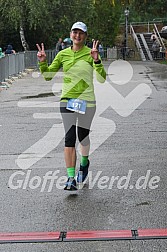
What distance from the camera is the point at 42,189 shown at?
26.1ft

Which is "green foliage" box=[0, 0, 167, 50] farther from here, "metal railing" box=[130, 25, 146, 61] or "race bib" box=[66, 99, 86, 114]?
"race bib" box=[66, 99, 86, 114]

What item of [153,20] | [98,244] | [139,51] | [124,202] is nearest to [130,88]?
[124,202]

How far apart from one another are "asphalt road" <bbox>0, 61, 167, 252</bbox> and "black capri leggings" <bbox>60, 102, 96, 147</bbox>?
2.08 feet

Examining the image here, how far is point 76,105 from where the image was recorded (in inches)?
306

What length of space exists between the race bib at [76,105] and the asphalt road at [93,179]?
38.0 inches

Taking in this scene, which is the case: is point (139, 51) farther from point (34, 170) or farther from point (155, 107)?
point (34, 170)

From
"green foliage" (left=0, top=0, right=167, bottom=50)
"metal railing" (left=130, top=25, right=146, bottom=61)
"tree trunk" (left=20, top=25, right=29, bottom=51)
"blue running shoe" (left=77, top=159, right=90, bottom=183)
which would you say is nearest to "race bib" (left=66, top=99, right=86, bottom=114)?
"blue running shoe" (left=77, top=159, right=90, bottom=183)

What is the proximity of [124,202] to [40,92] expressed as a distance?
16.0 meters

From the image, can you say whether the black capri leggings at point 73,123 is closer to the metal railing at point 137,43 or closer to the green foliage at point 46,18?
the green foliage at point 46,18

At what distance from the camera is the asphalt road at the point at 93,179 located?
638cm

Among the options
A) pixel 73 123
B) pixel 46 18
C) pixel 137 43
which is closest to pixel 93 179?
pixel 73 123

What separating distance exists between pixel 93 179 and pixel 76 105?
1155 millimetres

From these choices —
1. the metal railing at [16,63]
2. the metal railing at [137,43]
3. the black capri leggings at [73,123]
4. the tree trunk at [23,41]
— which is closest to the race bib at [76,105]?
the black capri leggings at [73,123]

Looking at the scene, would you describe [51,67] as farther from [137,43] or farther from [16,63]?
[137,43]
